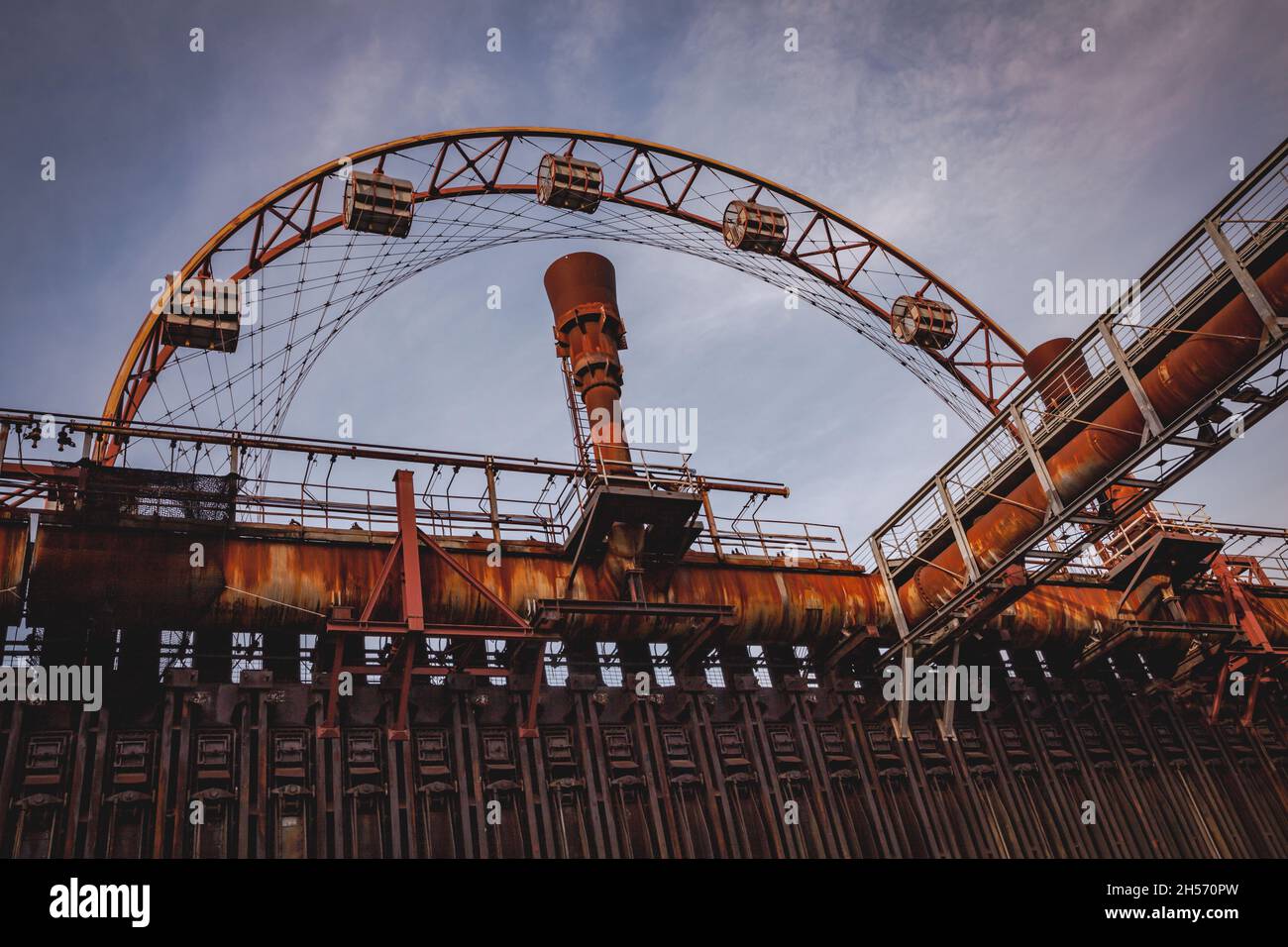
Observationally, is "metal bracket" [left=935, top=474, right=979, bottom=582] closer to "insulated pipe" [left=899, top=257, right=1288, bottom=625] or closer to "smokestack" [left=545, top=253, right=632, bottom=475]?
"insulated pipe" [left=899, top=257, right=1288, bottom=625]

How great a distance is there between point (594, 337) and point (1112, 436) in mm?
10382

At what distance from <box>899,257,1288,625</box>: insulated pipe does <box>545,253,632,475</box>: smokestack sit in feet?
22.4

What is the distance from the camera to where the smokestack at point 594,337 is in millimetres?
19781

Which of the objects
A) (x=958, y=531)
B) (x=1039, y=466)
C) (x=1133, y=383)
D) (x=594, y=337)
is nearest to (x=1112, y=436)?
(x=1133, y=383)

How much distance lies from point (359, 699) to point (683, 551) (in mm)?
6536

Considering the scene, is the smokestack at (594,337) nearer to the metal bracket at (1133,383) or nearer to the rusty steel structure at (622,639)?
the rusty steel structure at (622,639)

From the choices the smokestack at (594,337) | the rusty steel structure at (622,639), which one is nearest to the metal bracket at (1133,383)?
the rusty steel structure at (622,639)

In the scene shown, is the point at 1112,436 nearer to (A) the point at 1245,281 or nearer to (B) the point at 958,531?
(A) the point at 1245,281

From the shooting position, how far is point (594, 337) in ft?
69.1

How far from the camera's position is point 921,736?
21016 mm
